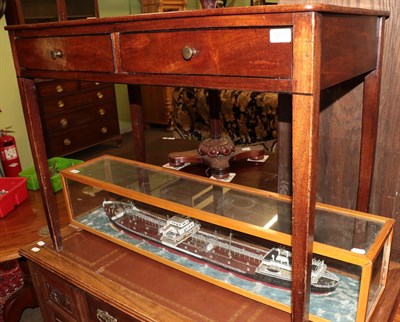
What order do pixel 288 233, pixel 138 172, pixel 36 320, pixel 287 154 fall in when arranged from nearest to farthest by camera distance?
pixel 288 233, pixel 287 154, pixel 138 172, pixel 36 320

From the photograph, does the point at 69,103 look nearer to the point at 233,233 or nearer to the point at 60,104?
the point at 60,104

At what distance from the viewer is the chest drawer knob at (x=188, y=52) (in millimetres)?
790

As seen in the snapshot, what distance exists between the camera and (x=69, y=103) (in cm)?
379

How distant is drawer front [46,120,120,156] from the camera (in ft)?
12.0

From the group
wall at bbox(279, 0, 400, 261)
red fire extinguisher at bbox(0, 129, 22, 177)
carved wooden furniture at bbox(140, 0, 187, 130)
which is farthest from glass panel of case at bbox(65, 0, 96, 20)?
wall at bbox(279, 0, 400, 261)

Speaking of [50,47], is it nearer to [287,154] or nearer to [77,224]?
[77,224]

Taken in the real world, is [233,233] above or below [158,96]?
above

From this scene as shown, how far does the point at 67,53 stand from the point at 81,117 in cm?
299

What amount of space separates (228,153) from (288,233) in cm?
100

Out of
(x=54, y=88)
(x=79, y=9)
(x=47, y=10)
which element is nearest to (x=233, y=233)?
(x=54, y=88)

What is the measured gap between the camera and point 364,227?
98 centimetres

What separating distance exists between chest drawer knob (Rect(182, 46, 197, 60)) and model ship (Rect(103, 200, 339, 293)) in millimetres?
605

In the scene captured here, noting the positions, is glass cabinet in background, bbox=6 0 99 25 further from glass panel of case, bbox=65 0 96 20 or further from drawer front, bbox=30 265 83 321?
drawer front, bbox=30 265 83 321

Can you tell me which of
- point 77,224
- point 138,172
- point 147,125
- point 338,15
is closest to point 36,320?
point 77,224
